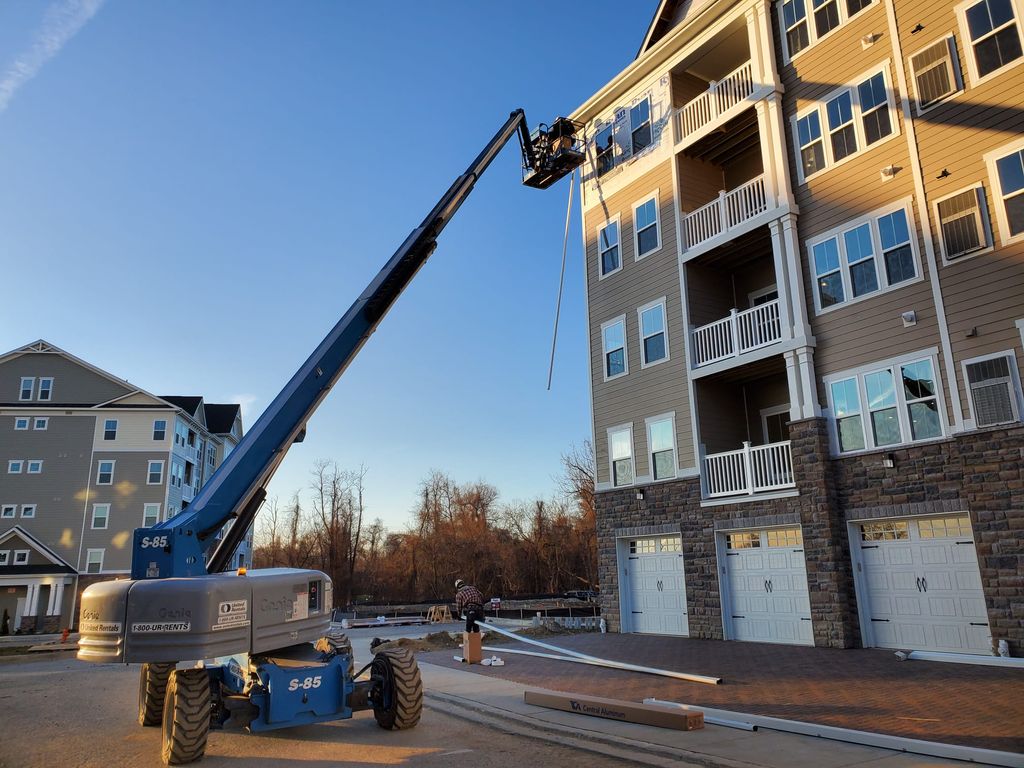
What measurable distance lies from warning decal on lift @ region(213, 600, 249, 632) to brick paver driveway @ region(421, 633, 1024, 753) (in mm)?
5512

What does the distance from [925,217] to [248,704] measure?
14483 millimetres

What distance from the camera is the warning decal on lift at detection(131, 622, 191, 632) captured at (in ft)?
22.1

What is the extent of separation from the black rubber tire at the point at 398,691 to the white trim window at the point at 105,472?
38.9 metres

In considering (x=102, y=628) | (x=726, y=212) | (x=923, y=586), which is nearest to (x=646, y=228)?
(x=726, y=212)

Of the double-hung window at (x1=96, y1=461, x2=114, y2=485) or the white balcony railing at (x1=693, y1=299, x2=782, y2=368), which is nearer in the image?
the white balcony railing at (x1=693, y1=299, x2=782, y2=368)

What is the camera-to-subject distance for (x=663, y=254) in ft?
64.7

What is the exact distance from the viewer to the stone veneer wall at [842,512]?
11781 millimetres

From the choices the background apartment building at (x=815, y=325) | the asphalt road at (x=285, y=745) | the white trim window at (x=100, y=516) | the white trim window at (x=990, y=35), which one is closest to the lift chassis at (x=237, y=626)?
the asphalt road at (x=285, y=745)

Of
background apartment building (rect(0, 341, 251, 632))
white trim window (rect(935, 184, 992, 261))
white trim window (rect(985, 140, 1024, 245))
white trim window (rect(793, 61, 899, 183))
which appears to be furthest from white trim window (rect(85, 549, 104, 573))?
white trim window (rect(985, 140, 1024, 245))

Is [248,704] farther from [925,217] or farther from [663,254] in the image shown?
[663,254]

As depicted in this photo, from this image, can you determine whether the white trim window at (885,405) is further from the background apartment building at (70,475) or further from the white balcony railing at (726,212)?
the background apartment building at (70,475)

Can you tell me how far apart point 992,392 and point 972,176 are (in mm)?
4193

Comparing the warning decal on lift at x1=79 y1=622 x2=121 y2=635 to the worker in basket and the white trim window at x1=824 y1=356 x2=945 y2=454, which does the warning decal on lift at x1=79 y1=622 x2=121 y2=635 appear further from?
the white trim window at x1=824 y1=356 x2=945 y2=454

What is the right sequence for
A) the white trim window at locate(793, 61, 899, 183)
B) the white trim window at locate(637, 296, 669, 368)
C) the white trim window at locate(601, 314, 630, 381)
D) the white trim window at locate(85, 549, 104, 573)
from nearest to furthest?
the white trim window at locate(793, 61, 899, 183) → the white trim window at locate(637, 296, 669, 368) → the white trim window at locate(601, 314, 630, 381) → the white trim window at locate(85, 549, 104, 573)
